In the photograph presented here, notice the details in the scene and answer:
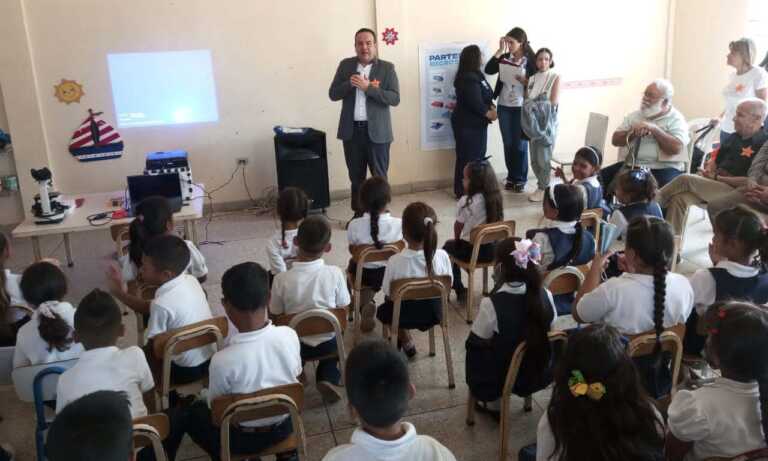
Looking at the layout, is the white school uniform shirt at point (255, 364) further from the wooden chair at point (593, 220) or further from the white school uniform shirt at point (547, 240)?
the wooden chair at point (593, 220)

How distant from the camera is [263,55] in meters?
6.38

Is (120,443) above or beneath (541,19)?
beneath

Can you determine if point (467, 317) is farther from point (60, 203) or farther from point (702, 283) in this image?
point (60, 203)

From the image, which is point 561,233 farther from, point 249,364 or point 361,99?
point 361,99

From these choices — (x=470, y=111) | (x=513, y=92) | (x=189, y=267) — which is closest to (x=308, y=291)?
(x=189, y=267)

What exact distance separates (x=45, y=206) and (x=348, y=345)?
2.34 meters

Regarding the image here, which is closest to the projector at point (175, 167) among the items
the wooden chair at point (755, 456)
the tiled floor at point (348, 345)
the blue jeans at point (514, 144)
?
the tiled floor at point (348, 345)

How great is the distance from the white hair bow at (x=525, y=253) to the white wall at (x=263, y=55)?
442cm

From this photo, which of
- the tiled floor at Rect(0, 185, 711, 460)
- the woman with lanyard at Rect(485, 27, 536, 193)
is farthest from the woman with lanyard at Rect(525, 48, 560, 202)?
the tiled floor at Rect(0, 185, 711, 460)

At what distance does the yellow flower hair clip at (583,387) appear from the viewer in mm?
1742

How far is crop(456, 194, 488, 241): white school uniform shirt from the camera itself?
402 cm

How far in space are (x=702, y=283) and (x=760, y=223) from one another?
0.35 m

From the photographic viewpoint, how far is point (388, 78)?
5742mm

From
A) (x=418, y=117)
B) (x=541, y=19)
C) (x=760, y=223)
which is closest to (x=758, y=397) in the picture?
(x=760, y=223)
